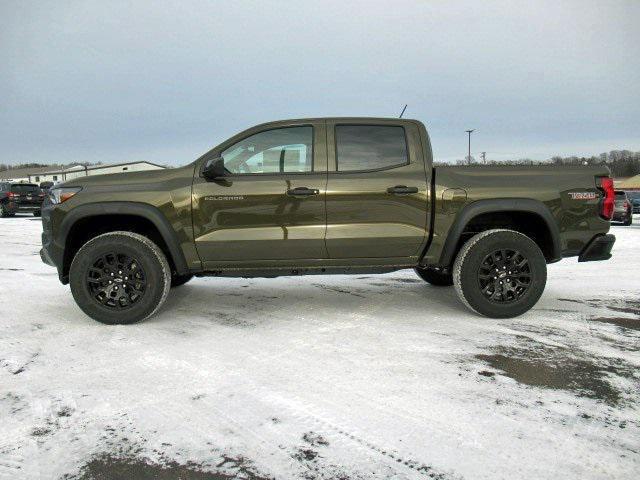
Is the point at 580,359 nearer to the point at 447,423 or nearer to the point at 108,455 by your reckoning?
the point at 447,423

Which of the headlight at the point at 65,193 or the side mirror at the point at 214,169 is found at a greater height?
the side mirror at the point at 214,169

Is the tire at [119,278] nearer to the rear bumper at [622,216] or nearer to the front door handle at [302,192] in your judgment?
the front door handle at [302,192]

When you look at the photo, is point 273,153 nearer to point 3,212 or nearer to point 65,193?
point 65,193

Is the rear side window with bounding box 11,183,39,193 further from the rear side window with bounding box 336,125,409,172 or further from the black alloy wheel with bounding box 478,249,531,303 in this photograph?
the black alloy wheel with bounding box 478,249,531,303

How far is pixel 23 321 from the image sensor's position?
416 centimetres

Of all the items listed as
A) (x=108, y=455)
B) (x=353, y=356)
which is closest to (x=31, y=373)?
(x=108, y=455)

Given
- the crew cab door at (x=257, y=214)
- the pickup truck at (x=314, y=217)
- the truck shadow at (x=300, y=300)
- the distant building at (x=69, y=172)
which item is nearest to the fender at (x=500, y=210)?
the pickup truck at (x=314, y=217)

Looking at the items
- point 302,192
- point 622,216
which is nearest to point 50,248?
point 302,192

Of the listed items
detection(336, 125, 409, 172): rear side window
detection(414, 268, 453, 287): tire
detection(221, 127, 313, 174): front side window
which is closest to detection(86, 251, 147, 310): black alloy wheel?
detection(221, 127, 313, 174): front side window

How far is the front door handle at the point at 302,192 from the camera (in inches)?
161

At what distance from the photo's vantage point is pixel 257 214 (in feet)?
13.4

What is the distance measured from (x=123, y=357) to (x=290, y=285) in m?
2.76

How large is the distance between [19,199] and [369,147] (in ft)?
69.3

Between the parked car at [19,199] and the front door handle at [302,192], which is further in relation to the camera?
the parked car at [19,199]
